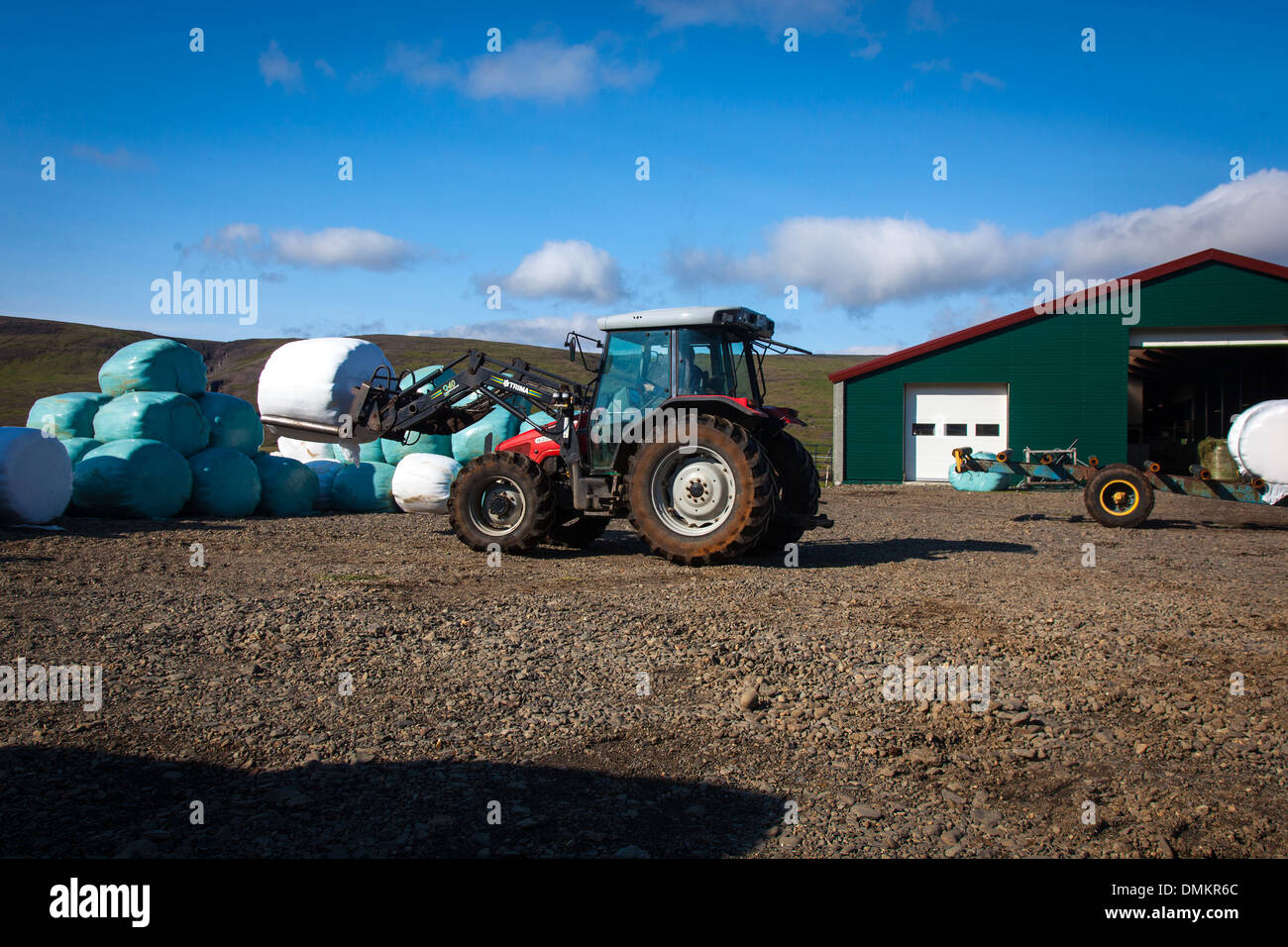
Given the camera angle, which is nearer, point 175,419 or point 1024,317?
point 175,419

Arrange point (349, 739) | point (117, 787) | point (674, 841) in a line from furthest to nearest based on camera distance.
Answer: point (349, 739) → point (117, 787) → point (674, 841)

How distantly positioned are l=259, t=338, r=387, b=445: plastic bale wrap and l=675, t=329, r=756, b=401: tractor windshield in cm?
456

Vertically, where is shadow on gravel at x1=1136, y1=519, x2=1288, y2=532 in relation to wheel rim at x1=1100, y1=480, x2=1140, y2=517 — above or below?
below

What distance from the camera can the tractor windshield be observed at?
8891mm

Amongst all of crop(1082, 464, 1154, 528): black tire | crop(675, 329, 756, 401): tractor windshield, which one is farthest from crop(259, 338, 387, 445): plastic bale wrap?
crop(1082, 464, 1154, 528): black tire

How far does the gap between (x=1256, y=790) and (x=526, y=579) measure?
18.3 ft

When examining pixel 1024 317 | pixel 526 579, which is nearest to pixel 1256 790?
pixel 526 579

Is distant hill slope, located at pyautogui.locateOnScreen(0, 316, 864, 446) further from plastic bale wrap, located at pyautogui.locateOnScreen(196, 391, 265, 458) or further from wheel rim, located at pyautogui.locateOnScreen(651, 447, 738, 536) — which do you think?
wheel rim, located at pyautogui.locateOnScreen(651, 447, 738, 536)

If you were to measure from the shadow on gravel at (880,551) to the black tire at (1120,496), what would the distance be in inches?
122

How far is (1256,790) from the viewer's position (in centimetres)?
341

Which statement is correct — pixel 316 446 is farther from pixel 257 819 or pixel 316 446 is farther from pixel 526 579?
pixel 257 819

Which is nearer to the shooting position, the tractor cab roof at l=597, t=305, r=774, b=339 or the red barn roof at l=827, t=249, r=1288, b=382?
the tractor cab roof at l=597, t=305, r=774, b=339

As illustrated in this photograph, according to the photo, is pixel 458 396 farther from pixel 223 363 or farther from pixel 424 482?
pixel 223 363
